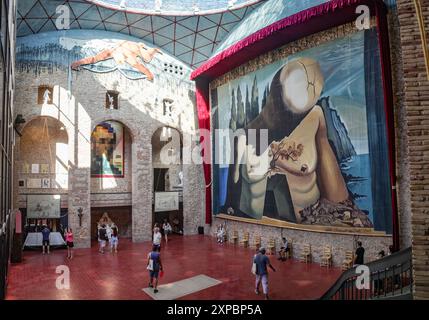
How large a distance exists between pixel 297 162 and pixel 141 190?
9.91 metres

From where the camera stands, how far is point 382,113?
11961 millimetres

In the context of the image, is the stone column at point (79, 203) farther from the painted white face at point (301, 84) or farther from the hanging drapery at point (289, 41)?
the painted white face at point (301, 84)

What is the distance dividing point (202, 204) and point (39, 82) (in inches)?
477

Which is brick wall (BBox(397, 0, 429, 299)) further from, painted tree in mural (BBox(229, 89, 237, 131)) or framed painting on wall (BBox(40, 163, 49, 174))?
framed painting on wall (BBox(40, 163, 49, 174))

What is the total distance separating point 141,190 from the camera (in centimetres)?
2009

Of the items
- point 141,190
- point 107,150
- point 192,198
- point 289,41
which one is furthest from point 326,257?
point 107,150

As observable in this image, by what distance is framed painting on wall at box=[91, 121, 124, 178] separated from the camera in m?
Result: 20.2

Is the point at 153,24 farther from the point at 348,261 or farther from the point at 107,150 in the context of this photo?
the point at 348,261

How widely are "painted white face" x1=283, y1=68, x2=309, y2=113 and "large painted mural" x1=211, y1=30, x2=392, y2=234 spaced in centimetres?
4

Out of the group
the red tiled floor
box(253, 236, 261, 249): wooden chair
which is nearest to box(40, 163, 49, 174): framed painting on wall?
the red tiled floor

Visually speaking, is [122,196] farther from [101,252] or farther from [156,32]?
[156,32]

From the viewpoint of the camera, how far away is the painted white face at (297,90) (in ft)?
Result: 47.6

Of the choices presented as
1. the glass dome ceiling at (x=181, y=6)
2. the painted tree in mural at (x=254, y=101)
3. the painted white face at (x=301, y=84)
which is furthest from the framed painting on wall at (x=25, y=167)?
the painted white face at (x=301, y=84)

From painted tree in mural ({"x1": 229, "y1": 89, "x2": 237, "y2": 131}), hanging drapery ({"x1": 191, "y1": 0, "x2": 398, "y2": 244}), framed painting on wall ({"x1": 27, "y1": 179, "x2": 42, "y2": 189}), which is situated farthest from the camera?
painted tree in mural ({"x1": 229, "y1": 89, "x2": 237, "y2": 131})
